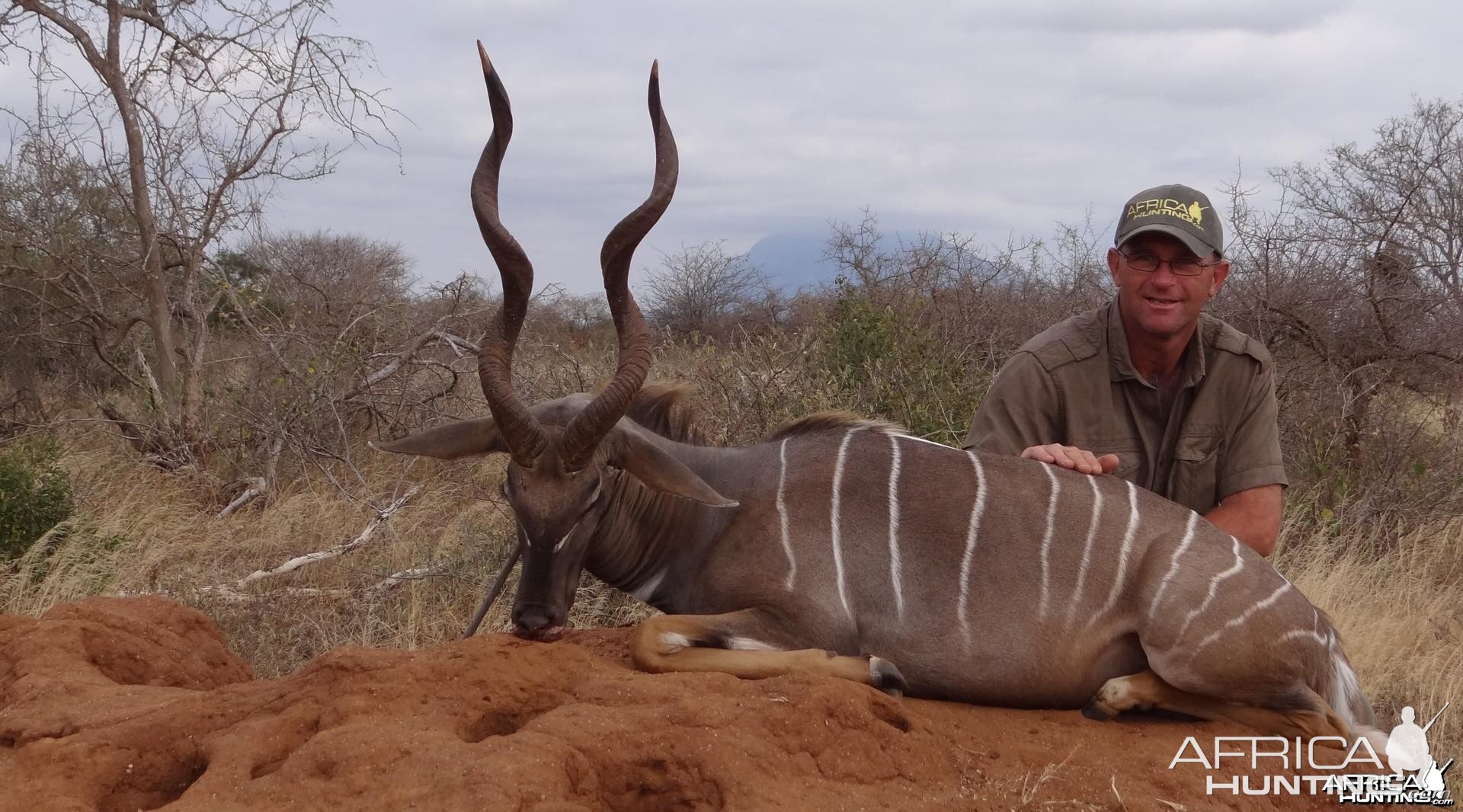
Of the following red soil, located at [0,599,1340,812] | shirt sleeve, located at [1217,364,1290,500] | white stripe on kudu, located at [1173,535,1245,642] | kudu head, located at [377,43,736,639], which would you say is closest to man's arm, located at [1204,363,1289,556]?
shirt sleeve, located at [1217,364,1290,500]

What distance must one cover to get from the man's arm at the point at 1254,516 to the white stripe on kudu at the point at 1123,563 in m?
1.00

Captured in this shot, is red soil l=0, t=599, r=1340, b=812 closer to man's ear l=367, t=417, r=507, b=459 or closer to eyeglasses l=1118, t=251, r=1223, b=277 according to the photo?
man's ear l=367, t=417, r=507, b=459

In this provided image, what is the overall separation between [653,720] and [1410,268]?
8820 millimetres

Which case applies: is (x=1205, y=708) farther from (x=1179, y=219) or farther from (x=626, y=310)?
(x=626, y=310)

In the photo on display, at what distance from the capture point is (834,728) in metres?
3.17

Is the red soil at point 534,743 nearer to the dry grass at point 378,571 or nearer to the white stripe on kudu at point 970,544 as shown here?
the white stripe on kudu at point 970,544

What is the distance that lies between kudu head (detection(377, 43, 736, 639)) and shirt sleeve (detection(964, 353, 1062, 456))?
5.08 ft

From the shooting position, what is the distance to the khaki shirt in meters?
5.09

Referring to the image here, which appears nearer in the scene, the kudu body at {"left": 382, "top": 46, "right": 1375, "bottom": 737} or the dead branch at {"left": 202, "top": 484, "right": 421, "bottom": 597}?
the kudu body at {"left": 382, "top": 46, "right": 1375, "bottom": 737}

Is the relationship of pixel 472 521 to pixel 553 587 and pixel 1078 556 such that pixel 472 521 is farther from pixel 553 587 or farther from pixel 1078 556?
pixel 1078 556

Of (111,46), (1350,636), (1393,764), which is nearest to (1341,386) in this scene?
(1350,636)

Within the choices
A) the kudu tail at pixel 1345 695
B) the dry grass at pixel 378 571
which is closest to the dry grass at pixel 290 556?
the dry grass at pixel 378 571

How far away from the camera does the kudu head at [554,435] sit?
4.06 metres

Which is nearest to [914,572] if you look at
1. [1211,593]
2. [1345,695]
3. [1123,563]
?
[1123,563]
